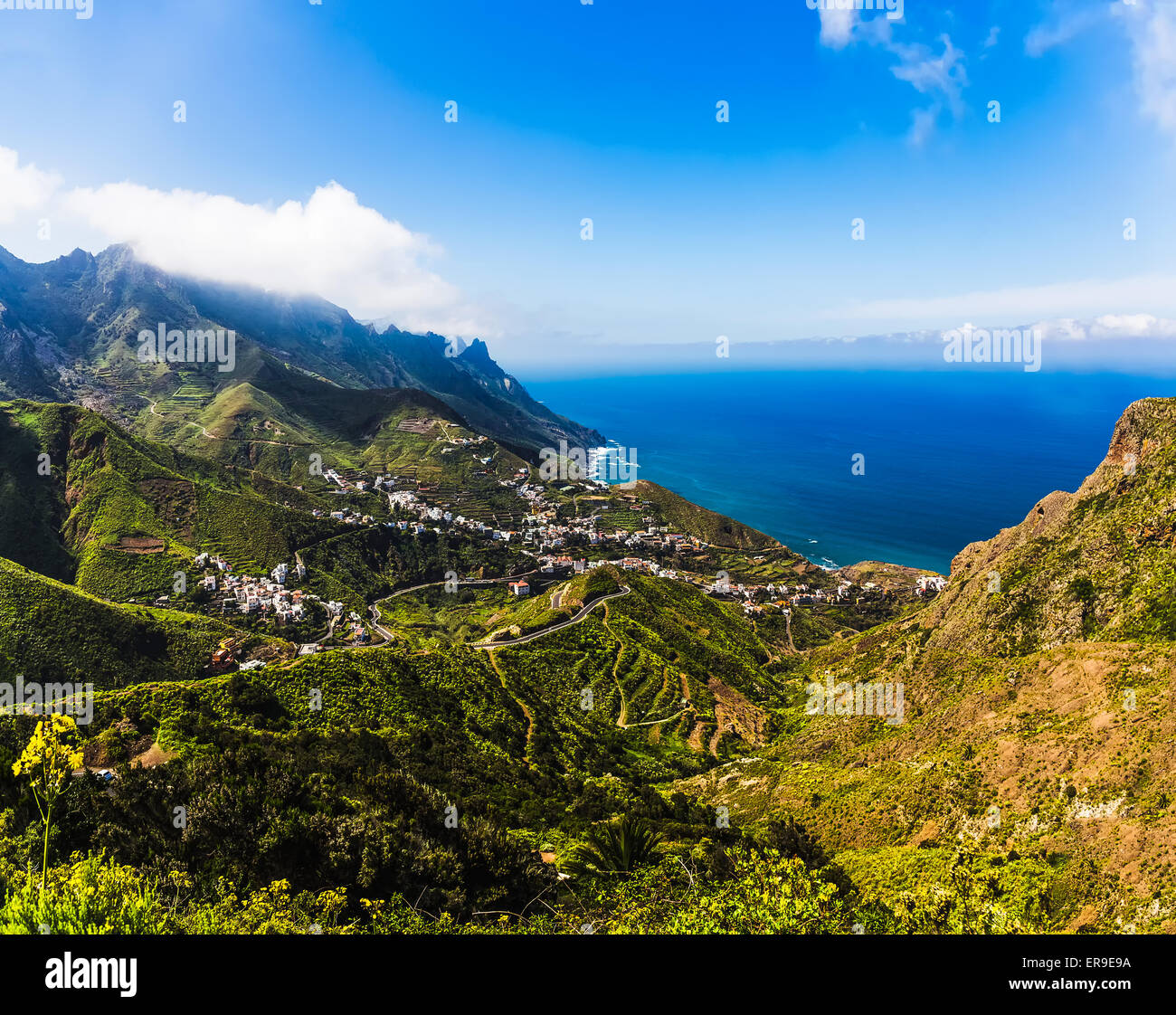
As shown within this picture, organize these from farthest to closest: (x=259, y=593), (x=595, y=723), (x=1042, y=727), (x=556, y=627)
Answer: (x=259, y=593), (x=556, y=627), (x=595, y=723), (x=1042, y=727)

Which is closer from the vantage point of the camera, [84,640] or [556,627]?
[84,640]

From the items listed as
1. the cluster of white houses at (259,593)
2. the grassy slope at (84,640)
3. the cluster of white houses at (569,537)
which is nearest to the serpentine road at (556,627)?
the cluster of white houses at (569,537)

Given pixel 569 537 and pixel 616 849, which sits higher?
pixel 569 537

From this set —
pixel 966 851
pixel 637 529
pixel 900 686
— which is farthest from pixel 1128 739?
pixel 637 529

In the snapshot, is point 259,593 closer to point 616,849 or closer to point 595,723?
point 595,723

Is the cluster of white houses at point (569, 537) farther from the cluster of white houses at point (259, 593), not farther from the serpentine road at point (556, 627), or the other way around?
the cluster of white houses at point (259, 593)

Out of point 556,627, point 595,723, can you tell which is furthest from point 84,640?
point 595,723

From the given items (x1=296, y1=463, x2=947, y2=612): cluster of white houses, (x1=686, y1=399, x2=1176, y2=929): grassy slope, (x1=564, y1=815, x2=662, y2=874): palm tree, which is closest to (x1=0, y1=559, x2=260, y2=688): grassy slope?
(x1=296, y1=463, x2=947, y2=612): cluster of white houses
